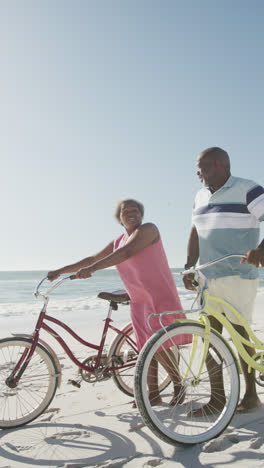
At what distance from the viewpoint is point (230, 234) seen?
292 centimetres

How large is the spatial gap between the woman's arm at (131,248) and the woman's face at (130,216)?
0.26 m

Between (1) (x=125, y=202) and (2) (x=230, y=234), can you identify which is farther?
(1) (x=125, y=202)

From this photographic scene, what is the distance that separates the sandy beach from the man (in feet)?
1.47

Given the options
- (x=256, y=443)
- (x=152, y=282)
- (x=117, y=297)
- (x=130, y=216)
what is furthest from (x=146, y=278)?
(x=256, y=443)

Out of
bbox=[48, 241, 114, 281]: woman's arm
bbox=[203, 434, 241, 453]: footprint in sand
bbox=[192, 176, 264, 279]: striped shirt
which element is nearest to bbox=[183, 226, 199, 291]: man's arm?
bbox=[192, 176, 264, 279]: striped shirt

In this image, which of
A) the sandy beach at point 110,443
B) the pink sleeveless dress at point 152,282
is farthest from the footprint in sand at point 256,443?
the pink sleeveless dress at point 152,282

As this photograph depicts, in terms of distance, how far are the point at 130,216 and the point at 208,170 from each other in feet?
2.56

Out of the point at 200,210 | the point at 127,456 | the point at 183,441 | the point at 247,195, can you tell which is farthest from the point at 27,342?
the point at 247,195

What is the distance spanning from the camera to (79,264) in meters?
3.51

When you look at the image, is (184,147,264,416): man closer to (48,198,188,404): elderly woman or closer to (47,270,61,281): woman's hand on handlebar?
(48,198,188,404): elderly woman

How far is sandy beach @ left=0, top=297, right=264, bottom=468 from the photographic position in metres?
2.20

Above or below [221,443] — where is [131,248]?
above

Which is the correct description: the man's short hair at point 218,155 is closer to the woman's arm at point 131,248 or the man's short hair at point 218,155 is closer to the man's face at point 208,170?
the man's face at point 208,170

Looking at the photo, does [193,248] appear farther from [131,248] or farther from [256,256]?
[256,256]
